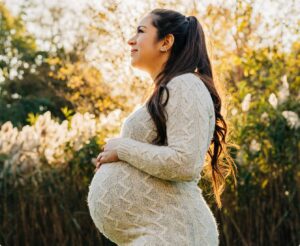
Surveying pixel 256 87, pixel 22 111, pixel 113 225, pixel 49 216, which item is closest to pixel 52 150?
pixel 49 216

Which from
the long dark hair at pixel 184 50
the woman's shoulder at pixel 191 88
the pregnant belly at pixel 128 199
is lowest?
the pregnant belly at pixel 128 199

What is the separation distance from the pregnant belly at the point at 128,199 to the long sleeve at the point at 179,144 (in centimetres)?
6

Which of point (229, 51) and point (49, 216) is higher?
point (229, 51)

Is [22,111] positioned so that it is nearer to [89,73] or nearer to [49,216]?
[89,73]

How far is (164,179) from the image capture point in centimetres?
216

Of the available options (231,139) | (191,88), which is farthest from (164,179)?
(231,139)

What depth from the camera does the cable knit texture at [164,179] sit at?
6.83 feet

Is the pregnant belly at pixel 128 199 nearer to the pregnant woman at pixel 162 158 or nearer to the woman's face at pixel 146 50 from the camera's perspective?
the pregnant woman at pixel 162 158

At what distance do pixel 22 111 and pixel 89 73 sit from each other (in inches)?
439

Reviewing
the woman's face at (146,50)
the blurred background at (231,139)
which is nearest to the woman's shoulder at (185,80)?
the woman's face at (146,50)

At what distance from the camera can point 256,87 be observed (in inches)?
250

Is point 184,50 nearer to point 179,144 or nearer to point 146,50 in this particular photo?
point 146,50

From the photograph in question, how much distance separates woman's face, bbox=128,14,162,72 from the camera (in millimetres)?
2322

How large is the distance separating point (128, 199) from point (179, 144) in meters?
0.26
